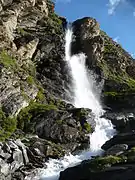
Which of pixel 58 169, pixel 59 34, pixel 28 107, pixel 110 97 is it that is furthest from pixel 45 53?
pixel 58 169

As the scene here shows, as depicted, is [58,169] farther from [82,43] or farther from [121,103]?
[82,43]

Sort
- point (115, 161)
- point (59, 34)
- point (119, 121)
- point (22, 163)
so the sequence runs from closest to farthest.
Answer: point (115, 161), point (22, 163), point (119, 121), point (59, 34)

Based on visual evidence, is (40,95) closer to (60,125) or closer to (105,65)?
(60,125)

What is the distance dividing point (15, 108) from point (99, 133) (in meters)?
13.1

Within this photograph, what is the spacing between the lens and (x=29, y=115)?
163 feet

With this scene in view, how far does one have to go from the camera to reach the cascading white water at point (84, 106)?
40.7m

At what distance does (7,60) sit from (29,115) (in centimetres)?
1273

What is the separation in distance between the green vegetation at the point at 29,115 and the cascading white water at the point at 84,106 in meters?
7.30

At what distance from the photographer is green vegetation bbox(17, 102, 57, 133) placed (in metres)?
48.0

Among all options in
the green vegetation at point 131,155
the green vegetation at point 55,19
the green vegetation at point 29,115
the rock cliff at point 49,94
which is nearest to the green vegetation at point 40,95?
the rock cliff at point 49,94

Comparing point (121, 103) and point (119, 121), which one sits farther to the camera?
point (121, 103)

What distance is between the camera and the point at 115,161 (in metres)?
34.5

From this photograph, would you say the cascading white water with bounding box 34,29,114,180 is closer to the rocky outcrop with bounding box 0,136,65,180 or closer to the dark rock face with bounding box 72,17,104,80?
the rocky outcrop with bounding box 0,136,65,180

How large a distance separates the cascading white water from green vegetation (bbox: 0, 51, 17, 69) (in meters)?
14.4
